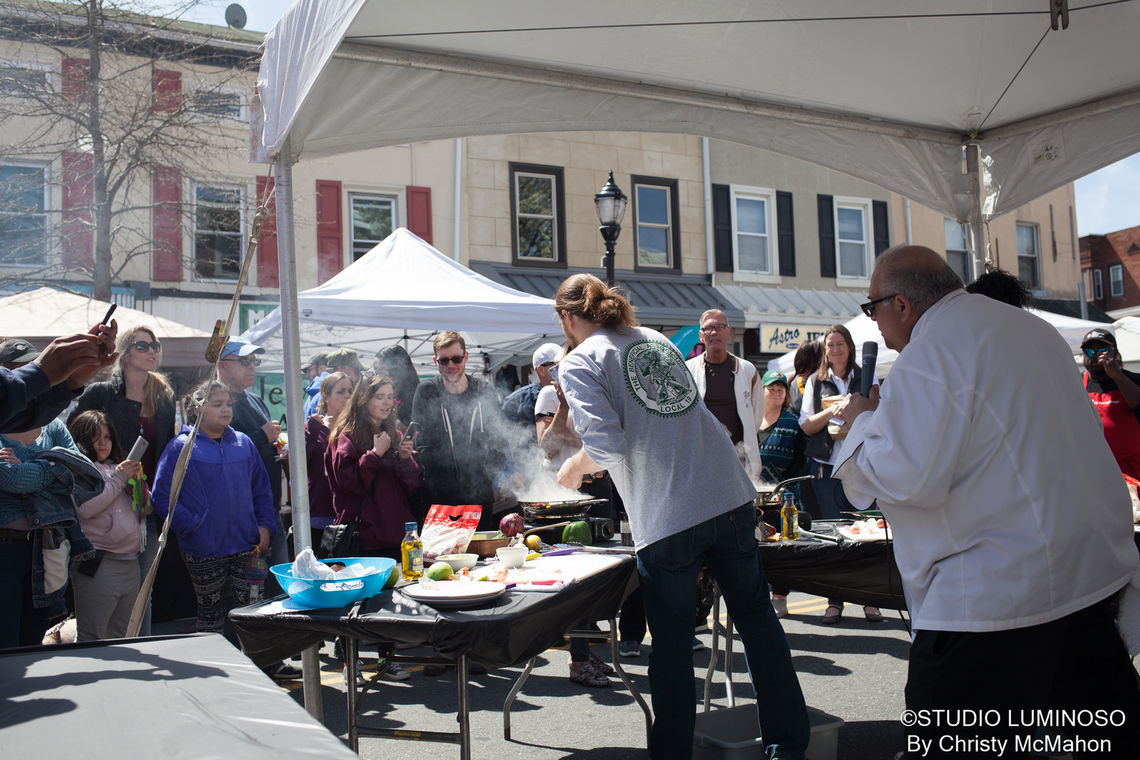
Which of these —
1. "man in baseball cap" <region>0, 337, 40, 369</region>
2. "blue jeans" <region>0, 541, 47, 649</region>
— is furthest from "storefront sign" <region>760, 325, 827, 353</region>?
"man in baseball cap" <region>0, 337, 40, 369</region>

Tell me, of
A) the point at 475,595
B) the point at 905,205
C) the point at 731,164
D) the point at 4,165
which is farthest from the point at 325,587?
the point at 905,205

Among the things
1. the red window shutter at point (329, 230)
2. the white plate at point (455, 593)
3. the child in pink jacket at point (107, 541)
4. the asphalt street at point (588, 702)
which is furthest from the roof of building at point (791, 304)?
the white plate at point (455, 593)

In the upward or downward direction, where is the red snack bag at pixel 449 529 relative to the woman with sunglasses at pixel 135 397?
downward

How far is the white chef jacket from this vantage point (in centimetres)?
211

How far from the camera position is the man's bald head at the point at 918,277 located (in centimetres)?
241

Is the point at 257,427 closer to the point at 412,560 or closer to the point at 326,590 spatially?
the point at 412,560

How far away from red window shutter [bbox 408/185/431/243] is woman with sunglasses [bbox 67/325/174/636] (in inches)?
402

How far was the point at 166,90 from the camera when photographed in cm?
1364

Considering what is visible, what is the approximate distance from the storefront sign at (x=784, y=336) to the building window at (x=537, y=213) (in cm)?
432

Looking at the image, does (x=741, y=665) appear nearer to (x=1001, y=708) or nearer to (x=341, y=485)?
(x=341, y=485)

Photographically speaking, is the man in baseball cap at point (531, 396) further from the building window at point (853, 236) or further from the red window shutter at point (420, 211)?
the building window at point (853, 236)

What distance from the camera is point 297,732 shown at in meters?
1.33

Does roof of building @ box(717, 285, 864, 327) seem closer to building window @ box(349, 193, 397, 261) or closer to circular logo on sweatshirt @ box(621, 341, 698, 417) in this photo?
building window @ box(349, 193, 397, 261)

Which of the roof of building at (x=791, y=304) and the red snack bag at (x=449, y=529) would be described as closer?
the red snack bag at (x=449, y=529)
